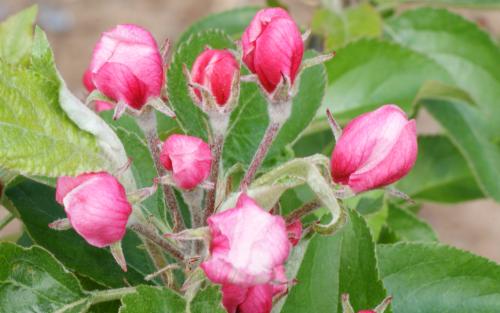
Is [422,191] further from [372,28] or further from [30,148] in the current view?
[30,148]

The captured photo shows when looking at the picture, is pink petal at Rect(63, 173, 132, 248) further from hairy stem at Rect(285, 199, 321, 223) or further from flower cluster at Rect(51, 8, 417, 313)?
A: hairy stem at Rect(285, 199, 321, 223)

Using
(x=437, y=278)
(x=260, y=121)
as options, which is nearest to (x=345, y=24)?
(x=260, y=121)

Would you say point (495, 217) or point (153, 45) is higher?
point (153, 45)

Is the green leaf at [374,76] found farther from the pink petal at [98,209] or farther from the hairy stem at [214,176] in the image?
the pink petal at [98,209]

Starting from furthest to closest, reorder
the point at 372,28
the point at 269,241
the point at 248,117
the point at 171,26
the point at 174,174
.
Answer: the point at 171,26, the point at 372,28, the point at 248,117, the point at 174,174, the point at 269,241

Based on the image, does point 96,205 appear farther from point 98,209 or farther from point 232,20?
point 232,20

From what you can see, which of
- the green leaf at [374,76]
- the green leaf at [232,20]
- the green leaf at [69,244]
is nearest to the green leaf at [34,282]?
the green leaf at [69,244]

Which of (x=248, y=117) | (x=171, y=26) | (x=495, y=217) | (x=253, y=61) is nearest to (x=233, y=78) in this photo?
(x=253, y=61)
